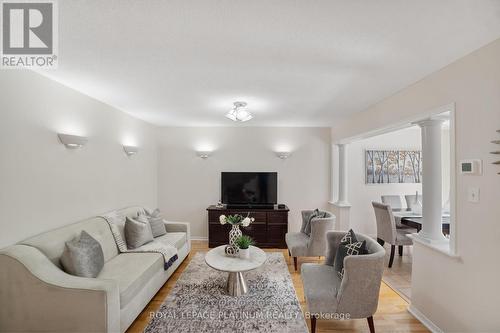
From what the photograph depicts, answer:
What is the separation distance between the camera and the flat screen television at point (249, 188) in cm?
521

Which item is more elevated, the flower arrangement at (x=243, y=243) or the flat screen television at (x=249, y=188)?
the flat screen television at (x=249, y=188)

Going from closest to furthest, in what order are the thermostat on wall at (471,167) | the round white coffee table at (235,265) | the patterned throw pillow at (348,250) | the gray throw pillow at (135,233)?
the thermostat on wall at (471,167), the patterned throw pillow at (348,250), the round white coffee table at (235,265), the gray throw pillow at (135,233)

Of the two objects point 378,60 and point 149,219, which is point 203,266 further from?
point 378,60

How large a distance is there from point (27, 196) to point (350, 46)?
3222 millimetres

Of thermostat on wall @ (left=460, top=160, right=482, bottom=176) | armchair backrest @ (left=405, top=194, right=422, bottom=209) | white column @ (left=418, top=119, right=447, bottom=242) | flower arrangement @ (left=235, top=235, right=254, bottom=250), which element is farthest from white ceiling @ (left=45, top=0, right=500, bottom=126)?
armchair backrest @ (left=405, top=194, right=422, bottom=209)

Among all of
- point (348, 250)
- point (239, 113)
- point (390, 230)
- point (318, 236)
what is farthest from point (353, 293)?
point (239, 113)

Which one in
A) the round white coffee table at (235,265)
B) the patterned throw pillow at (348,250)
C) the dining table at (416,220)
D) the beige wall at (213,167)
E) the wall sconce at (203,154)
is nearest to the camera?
the patterned throw pillow at (348,250)

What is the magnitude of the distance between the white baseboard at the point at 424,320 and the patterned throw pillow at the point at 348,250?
963 mm

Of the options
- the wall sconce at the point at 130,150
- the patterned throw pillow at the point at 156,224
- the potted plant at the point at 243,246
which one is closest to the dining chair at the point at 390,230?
the potted plant at the point at 243,246

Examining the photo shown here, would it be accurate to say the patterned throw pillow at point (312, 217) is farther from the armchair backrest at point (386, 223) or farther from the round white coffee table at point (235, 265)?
the round white coffee table at point (235, 265)

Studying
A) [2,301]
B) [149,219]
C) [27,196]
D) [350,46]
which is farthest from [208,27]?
[149,219]

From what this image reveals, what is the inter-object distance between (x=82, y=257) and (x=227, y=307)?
5.26 ft

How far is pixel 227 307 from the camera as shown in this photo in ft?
9.00

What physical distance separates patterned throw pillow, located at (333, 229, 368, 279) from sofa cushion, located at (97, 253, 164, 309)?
6.89 feet
